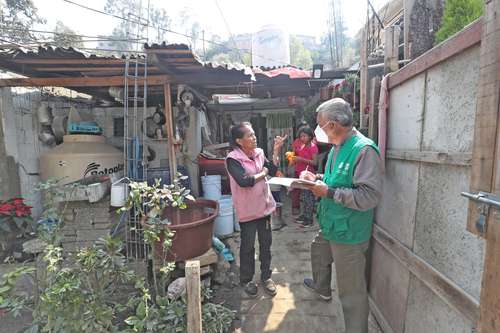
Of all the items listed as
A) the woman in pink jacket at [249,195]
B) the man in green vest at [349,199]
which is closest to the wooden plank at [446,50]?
the man in green vest at [349,199]

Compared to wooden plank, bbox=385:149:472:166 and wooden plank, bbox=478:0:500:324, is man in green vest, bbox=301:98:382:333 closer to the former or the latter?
wooden plank, bbox=385:149:472:166

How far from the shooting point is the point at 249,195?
2.86 m

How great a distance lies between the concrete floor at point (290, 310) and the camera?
8.32 ft

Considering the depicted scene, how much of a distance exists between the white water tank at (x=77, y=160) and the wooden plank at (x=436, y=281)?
14.1ft

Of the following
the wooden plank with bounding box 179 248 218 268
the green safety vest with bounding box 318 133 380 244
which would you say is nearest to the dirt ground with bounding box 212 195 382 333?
the wooden plank with bounding box 179 248 218 268

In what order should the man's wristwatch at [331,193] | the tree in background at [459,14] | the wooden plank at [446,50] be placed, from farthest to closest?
the man's wristwatch at [331,193], the tree in background at [459,14], the wooden plank at [446,50]

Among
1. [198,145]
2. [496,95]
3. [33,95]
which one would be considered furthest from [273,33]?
[496,95]

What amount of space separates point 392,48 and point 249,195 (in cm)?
193

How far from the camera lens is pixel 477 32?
1231 millimetres

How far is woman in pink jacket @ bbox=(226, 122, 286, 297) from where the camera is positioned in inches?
110

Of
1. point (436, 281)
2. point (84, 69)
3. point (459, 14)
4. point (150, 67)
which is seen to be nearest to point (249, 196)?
point (436, 281)

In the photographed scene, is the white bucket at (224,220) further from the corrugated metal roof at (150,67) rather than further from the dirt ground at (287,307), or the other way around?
the corrugated metal roof at (150,67)

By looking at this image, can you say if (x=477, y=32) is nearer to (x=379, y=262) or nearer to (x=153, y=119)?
(x=379, y=262)

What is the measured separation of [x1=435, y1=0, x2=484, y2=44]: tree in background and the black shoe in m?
2.87
